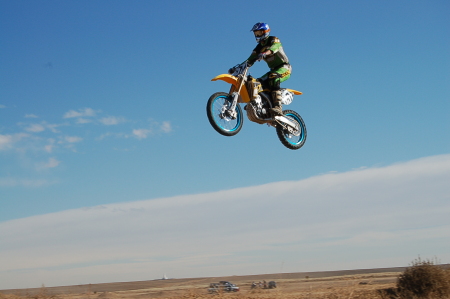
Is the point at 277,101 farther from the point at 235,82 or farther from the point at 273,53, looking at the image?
the point at 235,82

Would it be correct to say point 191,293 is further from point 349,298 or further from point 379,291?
point 379,291

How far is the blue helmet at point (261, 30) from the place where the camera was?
39.2 ft

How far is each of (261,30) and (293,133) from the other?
12.0 ft

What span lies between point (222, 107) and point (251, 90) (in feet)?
3.42

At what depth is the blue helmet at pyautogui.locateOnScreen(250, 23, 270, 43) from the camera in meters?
12.0

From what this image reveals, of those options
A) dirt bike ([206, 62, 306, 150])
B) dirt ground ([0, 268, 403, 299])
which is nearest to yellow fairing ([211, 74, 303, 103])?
dirt bike ([206, 62, 306, 150])

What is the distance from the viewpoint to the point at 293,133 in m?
14.2

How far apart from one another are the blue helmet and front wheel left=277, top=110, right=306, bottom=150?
2865mm

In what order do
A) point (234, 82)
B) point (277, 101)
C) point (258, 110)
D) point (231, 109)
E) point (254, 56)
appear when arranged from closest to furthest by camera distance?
point (231, 109) < point (234, 82) < point (254, 56) < point (258, 110) < point (277, 101)

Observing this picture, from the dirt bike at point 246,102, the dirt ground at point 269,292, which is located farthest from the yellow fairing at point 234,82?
the dirt ground at point 269,292

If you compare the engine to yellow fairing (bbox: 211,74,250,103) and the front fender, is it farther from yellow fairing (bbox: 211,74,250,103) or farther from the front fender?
the front fender

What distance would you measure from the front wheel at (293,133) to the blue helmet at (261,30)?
9.40 feet

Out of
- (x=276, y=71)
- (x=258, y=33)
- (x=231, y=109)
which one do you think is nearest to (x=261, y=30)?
(x=258, y=33)

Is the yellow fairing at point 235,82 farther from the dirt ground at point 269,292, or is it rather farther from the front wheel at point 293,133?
the dirt ground at point 269,292
